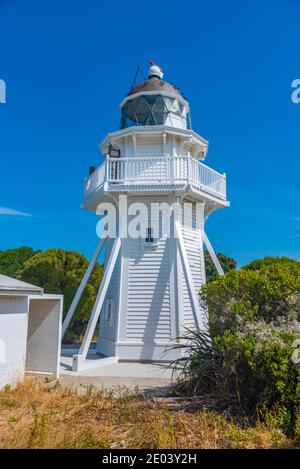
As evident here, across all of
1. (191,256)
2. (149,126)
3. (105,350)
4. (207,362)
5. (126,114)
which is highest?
(126,114)

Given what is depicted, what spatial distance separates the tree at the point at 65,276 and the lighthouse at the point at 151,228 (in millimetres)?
6929

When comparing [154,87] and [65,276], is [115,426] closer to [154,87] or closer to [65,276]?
[154,87]

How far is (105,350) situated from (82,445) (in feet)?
29.1

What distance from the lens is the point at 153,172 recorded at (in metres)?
13.1

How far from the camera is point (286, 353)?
5.39 m

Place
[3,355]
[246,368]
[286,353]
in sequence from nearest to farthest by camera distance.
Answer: [286,353], [246,368], [3,355]

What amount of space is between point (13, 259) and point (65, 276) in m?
10.2

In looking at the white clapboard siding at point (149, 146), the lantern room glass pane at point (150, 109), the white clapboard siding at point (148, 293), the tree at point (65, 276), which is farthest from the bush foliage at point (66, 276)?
the lantern room glass pane at point (150, 109)

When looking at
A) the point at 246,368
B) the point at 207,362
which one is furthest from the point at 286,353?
the point at 207,362

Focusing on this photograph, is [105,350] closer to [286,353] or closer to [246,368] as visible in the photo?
[246,368]

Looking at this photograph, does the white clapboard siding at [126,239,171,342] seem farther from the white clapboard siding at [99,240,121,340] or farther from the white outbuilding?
the white outbuilding

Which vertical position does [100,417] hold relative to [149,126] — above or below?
below

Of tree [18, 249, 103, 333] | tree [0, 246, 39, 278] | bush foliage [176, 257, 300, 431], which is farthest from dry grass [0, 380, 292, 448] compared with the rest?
tree [0, 246, 39, 278]

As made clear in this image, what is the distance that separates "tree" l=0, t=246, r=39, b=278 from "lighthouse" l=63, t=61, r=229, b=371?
16.2 m
